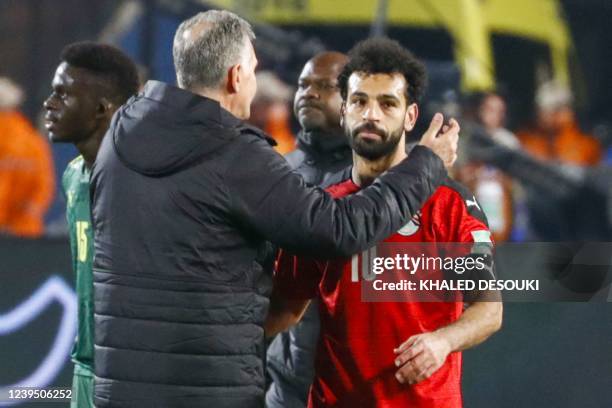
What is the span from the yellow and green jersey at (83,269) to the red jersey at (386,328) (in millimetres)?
774

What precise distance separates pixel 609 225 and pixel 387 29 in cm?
158

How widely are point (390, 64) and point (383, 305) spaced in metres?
0.63

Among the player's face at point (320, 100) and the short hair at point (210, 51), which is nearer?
the short hair at point (210, 51)

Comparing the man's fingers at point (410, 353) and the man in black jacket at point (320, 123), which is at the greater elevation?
the man in black jacket at point (320, 123)

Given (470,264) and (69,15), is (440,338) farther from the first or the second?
(69,15)

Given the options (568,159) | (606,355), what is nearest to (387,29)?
(568,159)

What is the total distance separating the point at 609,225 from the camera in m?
6.07

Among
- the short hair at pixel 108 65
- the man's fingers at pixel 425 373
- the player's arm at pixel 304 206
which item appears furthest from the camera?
the short hair at pixel 108 65

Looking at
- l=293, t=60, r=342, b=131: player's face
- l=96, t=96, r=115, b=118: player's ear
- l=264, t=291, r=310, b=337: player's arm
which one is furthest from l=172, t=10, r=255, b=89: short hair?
l=293, t=60, r=342, b=131: player's face

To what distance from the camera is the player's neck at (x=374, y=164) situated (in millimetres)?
2936

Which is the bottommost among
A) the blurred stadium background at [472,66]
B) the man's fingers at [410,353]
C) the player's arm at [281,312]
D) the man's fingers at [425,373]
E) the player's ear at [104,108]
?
the man's fingers at [425,373]

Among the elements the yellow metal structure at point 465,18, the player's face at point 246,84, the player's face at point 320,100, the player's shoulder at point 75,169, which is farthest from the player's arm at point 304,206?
the yellow metal structure at point 465,18

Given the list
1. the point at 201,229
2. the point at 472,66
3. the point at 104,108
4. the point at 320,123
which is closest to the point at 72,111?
the point at 104,108

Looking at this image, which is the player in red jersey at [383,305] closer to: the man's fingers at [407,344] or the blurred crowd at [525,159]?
the man's fingers at [407,344]
